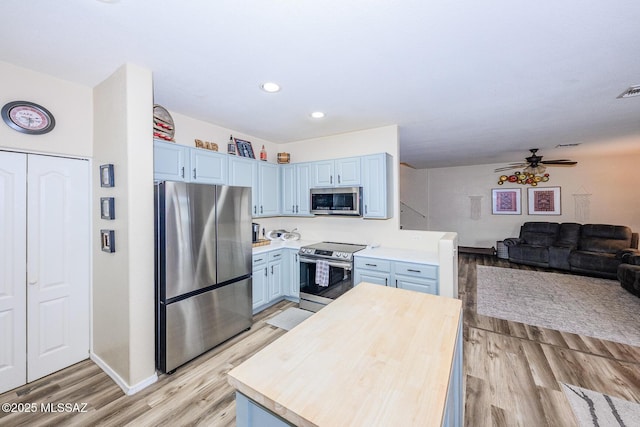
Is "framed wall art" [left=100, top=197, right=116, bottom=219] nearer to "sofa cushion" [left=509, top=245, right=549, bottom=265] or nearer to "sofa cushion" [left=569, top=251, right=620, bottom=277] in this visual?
"sofa cushion" [left=509, top=245, right=549, bottom=265]

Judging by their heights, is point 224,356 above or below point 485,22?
below

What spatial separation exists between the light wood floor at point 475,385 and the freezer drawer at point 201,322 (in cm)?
13

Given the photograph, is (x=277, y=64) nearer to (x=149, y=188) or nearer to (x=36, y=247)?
(x=149, y=188)

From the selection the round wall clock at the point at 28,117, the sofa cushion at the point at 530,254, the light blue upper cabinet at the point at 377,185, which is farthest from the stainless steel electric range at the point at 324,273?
the sofa cushion at the point at 530,254

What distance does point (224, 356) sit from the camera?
2.62m

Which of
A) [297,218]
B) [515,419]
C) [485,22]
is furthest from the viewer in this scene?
[297,218]

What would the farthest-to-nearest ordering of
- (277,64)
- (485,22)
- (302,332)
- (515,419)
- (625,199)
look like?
1. (625,199)
2. (277,64)
3. (515,419)
4. (485,22)
5. (302,332)

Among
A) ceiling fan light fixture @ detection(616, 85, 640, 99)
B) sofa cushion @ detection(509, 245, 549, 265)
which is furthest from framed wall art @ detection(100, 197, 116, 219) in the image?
sofa cushion @ detection(509, 245, 549, 265)

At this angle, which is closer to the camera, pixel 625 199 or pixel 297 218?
pixel 297 218

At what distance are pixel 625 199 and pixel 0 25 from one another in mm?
9994

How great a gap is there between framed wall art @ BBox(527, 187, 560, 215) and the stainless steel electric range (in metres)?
5.90

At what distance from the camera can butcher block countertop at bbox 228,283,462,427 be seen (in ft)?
2.59

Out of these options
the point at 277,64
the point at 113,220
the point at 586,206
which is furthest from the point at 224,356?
the point at 586,206

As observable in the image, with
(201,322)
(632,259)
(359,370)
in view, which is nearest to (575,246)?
(632,259)
